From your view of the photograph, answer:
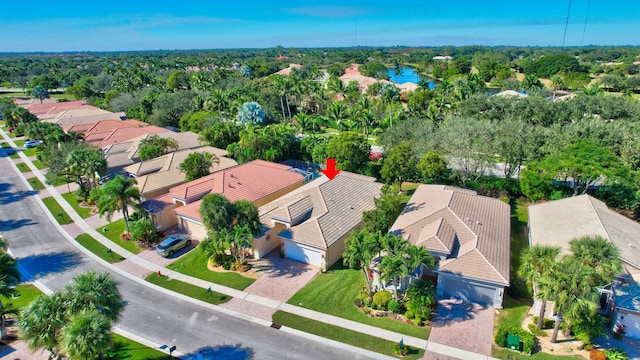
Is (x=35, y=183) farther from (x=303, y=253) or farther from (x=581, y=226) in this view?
(x=581, y=226)

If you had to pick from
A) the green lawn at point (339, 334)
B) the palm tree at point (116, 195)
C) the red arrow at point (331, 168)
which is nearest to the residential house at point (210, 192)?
the palm tree at point (116, 195)

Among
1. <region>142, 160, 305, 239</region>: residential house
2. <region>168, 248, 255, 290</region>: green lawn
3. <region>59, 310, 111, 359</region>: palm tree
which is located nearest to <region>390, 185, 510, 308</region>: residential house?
<region>168, 248, 255, 290</region>: green lawn

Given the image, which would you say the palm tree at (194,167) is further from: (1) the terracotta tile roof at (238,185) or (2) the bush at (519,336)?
(2) the bush at (519,336)

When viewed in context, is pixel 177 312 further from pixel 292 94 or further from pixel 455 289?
pixel 292 94

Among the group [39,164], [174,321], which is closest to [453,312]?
[174,321]

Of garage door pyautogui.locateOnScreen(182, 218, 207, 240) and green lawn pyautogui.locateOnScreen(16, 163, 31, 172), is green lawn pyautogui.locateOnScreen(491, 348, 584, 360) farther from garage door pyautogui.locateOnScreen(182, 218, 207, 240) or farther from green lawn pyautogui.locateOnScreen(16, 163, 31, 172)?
green lawn pyautogui.locateOnScreen(16, 163, 31, 172)
